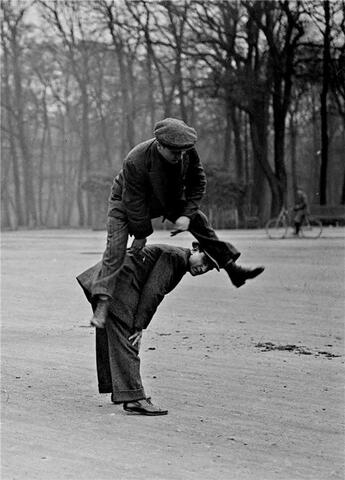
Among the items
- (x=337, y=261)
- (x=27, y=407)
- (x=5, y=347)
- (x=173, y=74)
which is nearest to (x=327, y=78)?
(x=173, y=74)

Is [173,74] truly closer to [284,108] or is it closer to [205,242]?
[284,108]

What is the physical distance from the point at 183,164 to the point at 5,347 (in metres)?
4.02

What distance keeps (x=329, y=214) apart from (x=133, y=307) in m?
36.5

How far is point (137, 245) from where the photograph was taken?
686 cm

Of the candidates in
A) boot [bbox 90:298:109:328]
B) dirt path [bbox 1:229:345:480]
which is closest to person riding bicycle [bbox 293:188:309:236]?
dirt path [bbox 1:229:345:480]

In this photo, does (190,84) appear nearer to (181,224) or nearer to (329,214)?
(329,214)

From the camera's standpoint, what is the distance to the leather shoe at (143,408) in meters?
6.66

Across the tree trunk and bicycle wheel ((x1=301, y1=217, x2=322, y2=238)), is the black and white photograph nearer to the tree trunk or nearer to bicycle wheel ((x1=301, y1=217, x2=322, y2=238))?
bicycle wheel ((x1=301, y1=217, x2=322, y2=238))

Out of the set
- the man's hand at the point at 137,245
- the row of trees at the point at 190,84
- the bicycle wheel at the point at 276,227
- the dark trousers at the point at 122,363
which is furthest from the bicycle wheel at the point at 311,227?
the dark trousers at the point at 122,363

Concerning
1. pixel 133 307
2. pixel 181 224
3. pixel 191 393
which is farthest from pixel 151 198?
pixel 191 393

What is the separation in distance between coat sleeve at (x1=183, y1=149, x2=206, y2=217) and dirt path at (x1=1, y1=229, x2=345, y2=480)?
138 centimetres

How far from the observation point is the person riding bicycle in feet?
104

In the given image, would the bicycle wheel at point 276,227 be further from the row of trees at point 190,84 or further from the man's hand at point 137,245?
the man's hand at point 137,245

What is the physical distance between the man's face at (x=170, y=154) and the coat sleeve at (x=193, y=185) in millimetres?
246
